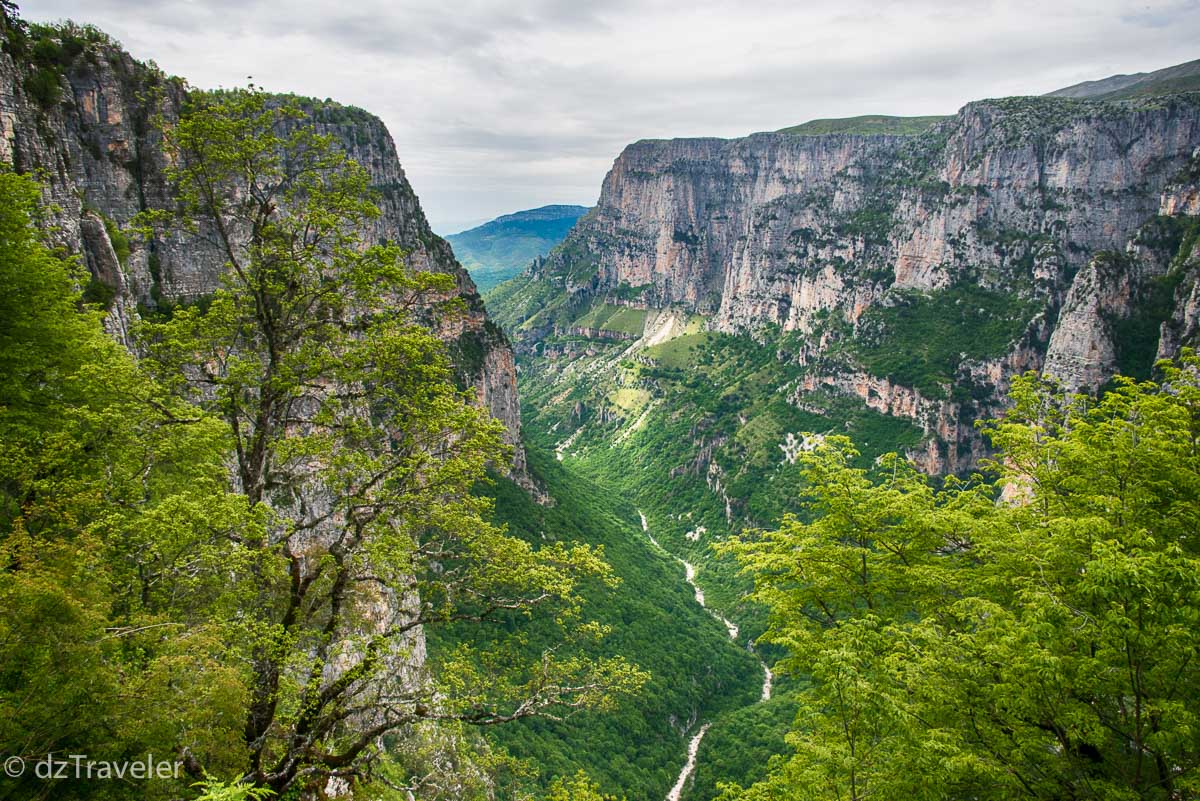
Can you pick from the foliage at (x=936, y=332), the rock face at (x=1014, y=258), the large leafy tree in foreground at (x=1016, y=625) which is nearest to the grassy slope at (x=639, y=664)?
the large leafy tree in foreground at (x=1016, y=625)

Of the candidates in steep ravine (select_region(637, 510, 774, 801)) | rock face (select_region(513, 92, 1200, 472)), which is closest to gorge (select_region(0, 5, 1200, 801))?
steep ravine (select_region(637, 510, 774, 801))

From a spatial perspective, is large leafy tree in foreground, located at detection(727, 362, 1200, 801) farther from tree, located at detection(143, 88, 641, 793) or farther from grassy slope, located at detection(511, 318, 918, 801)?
grassy slope, located at detection(511, 318, 918, 801)

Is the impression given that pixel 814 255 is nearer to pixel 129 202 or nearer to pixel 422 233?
pixel 422 233

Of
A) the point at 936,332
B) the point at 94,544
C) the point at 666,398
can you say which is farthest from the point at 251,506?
the point at 666,398

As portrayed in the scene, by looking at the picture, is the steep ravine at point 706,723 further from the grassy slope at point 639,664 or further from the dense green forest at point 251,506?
the dense green forest at point 251,506

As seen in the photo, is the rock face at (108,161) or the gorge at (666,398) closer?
the gorge at (666,398)

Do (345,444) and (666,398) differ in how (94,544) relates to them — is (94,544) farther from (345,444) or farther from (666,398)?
(666,398)
